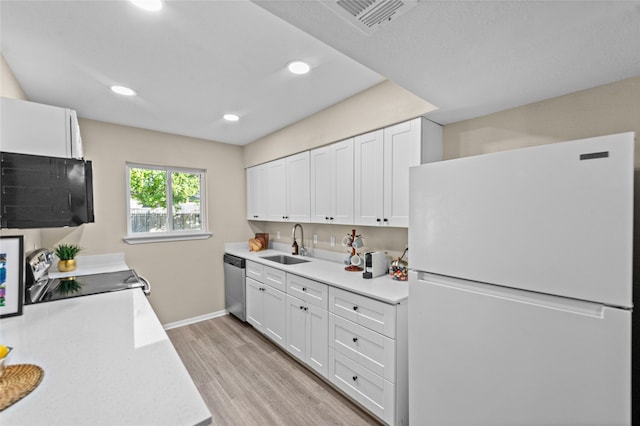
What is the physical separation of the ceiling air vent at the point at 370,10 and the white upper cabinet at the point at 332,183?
1469mm

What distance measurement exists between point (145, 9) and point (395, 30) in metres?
1.26

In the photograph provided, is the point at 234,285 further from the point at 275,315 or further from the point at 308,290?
the point at 308,290

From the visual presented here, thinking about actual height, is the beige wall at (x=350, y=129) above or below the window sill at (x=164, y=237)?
above

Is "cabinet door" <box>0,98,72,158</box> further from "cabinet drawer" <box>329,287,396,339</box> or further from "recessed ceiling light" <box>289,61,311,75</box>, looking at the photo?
"cabinet drawer" <box>329,287,396,339</box>

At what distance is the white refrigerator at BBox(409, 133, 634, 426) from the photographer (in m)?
0.97

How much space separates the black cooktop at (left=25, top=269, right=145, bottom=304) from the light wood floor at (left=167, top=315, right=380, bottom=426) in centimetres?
107

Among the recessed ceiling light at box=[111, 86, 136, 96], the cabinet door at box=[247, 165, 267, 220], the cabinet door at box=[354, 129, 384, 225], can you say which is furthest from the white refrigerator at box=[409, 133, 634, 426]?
the cabinet door at box=[247, 165, 267, 220]

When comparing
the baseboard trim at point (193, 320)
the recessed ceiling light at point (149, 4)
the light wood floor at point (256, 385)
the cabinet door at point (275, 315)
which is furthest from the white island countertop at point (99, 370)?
the baseboard trim at point (193, 320)

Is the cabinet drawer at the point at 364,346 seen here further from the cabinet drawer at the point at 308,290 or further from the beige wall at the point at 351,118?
the beige wall at the point at 351,118

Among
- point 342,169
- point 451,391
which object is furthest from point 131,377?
point 342,169

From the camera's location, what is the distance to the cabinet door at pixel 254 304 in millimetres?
3098

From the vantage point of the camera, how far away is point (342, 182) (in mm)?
2580

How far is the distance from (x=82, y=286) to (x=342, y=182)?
2.27 meters

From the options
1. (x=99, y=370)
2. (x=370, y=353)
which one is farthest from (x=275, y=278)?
(x=99, y=370)
